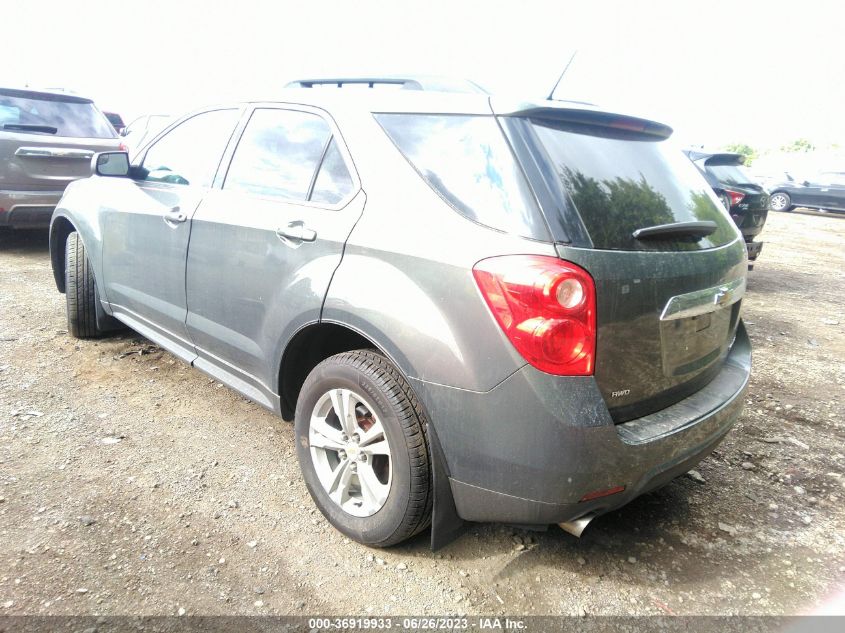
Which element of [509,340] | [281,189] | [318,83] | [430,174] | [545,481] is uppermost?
[318,83]

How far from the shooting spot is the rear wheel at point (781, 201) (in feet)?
61.4

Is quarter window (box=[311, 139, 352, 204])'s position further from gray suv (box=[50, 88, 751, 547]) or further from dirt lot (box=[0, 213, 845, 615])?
dirt lot (box=[0, 213, 845, 615])

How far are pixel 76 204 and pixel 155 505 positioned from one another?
8.33 feet

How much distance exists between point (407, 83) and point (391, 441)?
1.62 meters

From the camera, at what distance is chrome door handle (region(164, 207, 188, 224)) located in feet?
10.1

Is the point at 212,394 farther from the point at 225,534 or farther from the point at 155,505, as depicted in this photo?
the point at 225,534

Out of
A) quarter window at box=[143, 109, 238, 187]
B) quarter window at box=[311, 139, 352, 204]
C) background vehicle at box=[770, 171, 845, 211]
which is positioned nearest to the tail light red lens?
quarter window at box=[311, 139, 352, 204]

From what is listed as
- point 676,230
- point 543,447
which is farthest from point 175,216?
point 676,230

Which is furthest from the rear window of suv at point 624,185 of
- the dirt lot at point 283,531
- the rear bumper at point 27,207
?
the rear bumper at point 27,207

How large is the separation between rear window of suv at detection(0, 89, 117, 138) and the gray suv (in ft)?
16.8

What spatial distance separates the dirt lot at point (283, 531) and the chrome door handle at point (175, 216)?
1070 mm

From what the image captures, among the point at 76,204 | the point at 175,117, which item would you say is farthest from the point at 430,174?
the point at 76,204

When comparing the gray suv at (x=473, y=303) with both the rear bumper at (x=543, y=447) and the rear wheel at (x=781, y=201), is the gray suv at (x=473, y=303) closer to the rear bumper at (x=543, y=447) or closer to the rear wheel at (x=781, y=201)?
the rear bumper at (x=543, y=447)

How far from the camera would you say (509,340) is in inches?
A: 71.9
